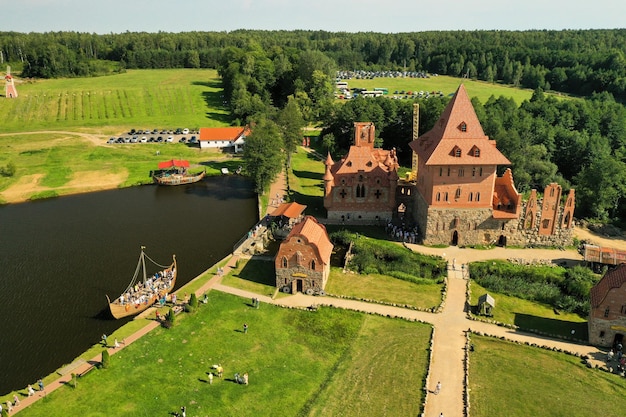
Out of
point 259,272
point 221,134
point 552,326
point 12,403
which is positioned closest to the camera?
point 12,403

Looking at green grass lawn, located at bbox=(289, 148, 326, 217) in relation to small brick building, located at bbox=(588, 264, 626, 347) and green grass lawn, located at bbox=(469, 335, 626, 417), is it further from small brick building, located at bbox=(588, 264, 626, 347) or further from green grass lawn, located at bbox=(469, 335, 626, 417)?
small brick building, located at bbox=(588, 264, 626, 347)

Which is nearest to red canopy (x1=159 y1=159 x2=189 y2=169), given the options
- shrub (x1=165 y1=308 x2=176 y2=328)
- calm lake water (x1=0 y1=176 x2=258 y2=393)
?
calm lake water (x1=0 y1=176 x2=258 y2=393)

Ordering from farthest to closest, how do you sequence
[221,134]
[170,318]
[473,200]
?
[221,134] < [473,200] < [170,318]

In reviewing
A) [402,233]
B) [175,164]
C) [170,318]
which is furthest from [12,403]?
[175,164]

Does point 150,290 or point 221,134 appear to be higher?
point 221,134

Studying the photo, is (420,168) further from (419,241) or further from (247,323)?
(247,323)

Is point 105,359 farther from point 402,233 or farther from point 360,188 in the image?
point 360,188
